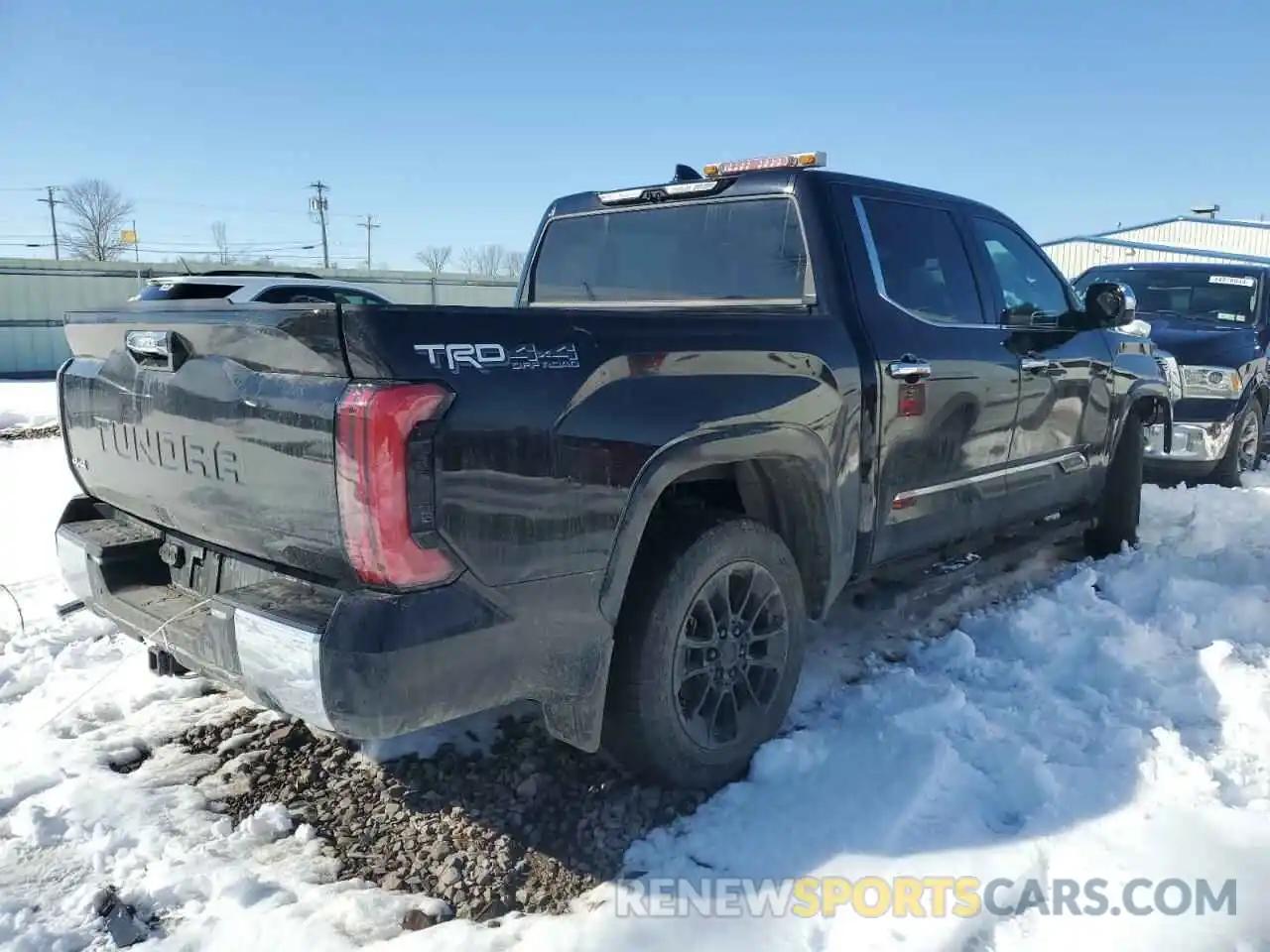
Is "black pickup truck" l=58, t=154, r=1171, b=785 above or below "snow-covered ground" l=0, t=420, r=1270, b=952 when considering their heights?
above

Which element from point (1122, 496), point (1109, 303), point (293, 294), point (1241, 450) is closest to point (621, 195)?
point (1109, 303)

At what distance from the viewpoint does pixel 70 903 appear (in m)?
2.39

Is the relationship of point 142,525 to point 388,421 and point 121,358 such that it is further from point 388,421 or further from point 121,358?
point 388,421

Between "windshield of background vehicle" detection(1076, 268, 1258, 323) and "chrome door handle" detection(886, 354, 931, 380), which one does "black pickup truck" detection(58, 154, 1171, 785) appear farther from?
"windshield of background vehicle" detection(1076, 268, 1258, 323)

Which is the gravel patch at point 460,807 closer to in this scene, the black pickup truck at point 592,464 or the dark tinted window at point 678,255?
the black pickup truck at point 592,464

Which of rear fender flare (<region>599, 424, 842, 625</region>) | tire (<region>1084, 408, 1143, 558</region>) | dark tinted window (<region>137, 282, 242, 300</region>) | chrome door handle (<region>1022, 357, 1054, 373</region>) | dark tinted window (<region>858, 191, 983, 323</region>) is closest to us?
rear fender flare (<region>599, 424, 842, 625</region>)

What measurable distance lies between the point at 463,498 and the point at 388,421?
0.25 meters

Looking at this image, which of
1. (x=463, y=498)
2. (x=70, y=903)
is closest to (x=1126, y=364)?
(x=463, y=498)

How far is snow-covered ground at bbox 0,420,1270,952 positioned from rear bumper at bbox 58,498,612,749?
553 millimetres

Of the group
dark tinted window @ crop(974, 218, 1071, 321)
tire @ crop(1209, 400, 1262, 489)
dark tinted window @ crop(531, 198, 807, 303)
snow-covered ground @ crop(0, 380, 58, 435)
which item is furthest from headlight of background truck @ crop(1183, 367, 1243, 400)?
snow-covered ground @ crop(0, 380, 58, 435)

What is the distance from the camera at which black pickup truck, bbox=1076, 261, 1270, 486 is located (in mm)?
7629

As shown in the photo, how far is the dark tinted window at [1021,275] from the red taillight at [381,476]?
3087 mm

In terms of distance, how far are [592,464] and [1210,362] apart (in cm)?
731

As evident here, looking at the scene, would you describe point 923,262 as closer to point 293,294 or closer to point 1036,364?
point 1036,364
